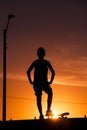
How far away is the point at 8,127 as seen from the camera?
16.1 m

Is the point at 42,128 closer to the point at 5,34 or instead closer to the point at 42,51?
the point at 42,51

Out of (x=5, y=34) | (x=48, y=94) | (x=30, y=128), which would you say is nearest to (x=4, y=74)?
(x=5, y=34)

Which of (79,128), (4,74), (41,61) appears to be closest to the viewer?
(79,128)

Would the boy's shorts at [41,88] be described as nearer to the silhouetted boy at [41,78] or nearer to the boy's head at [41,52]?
the silhouetted boy at [41,78]

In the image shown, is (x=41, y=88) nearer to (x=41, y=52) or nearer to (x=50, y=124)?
(x=41, y=52)

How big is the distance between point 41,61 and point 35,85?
83 centimetres

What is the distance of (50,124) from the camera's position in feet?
50.5

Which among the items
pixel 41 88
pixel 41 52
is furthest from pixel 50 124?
pixel 41 52

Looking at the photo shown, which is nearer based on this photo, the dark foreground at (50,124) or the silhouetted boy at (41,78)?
the dark foreground at (50,124)

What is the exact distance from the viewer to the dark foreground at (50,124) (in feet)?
49.5

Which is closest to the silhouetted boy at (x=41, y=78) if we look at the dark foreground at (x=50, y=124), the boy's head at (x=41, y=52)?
the boy's head at (x=41, y=52)

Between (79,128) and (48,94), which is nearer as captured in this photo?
(79,128)

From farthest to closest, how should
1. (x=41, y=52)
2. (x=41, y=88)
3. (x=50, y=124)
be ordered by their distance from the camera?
(x=41, y=88) < (x=41, y=52) < (x=50, y=124)

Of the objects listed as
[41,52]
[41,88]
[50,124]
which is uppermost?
[41,52]
